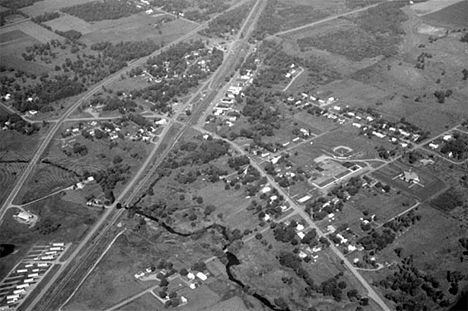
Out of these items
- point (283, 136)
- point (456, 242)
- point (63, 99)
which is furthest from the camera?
point (63, 99)

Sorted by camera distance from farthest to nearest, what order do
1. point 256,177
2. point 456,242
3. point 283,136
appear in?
1. point 283,136
2. point 256,177
3. point 456,242

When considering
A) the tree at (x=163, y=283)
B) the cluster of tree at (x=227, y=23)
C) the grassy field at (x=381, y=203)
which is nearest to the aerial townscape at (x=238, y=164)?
the tree at (x=163, y=283)

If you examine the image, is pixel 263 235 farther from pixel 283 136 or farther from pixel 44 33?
pixel 44 33

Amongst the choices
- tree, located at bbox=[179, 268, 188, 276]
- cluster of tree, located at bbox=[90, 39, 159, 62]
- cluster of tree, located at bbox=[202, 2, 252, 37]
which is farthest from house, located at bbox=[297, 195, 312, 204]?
cluster of tree, located at bbox=[202, 2, 252, 37]

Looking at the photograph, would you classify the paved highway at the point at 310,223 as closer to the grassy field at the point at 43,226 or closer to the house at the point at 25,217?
the grassy field at the point at 43,226

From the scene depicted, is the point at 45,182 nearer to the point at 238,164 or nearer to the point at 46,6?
the point at 238,164

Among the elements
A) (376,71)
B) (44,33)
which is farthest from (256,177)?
(44,33)

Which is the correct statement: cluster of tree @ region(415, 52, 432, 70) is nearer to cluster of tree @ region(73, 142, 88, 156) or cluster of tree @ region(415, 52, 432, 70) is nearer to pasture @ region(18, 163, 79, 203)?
cluster of tree @ region(73, 142, 88, 156)

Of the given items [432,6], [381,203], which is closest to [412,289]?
[381,203]
